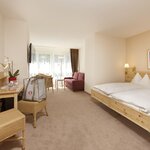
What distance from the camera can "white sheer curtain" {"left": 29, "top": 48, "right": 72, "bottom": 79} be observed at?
7664mm

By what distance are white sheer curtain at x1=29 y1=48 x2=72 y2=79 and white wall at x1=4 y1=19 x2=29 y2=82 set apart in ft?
13.0

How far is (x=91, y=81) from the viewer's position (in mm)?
4973

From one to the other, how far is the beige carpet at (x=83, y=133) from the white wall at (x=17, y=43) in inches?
61.7

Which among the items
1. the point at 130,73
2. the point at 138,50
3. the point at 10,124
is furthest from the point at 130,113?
the point at 138,50

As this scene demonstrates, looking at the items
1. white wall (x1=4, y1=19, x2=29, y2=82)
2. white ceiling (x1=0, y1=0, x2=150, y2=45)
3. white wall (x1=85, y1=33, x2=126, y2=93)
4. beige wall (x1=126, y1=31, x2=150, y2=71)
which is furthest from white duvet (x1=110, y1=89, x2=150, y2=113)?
white wall (x1=4, y1=19, x2=29, y2=82)

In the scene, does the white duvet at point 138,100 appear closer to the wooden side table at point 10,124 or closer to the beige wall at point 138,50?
the wooden side table at point 10,124

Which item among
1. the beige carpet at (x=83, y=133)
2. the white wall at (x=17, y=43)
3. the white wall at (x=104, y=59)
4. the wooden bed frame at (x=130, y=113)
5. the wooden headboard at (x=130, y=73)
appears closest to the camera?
the beige carpet at (x=83, y=133)

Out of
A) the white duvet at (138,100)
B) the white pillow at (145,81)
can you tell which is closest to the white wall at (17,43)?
the white duvet at (138,100)

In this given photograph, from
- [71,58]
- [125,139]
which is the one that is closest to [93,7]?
[125,139]

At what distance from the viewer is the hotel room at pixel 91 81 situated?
1.99 m

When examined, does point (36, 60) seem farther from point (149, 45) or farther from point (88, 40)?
point (149, 45)

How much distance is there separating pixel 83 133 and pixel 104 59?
3.26m

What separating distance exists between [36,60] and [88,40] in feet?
12.7

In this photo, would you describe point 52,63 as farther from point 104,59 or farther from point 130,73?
point 130,73
